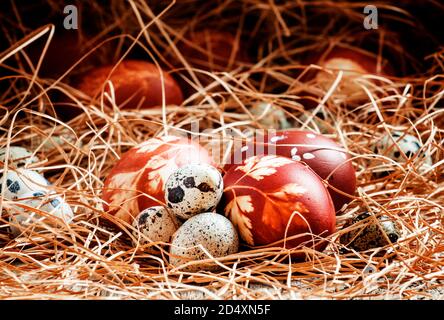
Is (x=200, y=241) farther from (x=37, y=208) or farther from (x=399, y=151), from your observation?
(x=399, y=151)

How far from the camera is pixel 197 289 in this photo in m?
1.05

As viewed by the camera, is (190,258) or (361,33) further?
(361,33)

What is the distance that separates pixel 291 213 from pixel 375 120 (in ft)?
2.56

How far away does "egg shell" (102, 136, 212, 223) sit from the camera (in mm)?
1278

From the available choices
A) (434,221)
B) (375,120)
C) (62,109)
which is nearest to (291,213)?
(434,221)

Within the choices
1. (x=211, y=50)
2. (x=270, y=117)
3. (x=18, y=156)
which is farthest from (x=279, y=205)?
(x=211, y=50)

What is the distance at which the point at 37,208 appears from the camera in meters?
1.24

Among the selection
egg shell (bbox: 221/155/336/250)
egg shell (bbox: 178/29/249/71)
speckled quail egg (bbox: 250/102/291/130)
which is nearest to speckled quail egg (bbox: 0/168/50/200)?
egg shell (bbox: 221/155/336/250)

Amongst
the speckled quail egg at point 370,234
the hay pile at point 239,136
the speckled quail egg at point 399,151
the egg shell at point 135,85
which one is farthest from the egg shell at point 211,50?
the speckled quail egg at point 370,234

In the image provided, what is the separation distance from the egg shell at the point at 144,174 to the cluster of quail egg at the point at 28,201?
0.09 m

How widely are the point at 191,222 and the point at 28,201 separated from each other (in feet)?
1.06

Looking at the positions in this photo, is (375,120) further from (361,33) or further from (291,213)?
(291,213)
